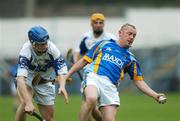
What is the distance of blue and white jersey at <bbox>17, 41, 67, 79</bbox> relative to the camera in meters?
16.0

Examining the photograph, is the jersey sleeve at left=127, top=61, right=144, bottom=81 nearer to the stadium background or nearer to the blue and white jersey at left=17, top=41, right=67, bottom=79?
the blue and white jersey at left=17, top=41, right=67, bottom=79

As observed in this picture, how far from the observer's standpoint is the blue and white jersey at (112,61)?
1617 centimetres

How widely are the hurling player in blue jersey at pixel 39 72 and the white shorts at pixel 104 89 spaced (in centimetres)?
60

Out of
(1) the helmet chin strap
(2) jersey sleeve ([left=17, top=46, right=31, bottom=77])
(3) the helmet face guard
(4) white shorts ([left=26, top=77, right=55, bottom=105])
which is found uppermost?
(3) the helmet face guard

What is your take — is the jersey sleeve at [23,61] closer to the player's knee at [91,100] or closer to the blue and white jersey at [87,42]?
the player's knee at [91,100]

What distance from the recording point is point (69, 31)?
1767 inches

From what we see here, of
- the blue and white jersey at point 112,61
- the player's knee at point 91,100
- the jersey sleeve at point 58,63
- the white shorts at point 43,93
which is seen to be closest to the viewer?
the player's knee at point 91,100

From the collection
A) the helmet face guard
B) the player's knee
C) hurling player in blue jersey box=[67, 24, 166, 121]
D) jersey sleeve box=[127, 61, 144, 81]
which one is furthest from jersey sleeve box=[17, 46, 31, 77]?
jersey sleeve box=[127, 61, 144, 81]

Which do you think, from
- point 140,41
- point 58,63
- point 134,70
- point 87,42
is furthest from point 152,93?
point 140,41

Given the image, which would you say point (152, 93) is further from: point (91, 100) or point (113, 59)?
point (91, 100)

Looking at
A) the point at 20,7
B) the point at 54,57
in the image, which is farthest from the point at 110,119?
the point at 20,7

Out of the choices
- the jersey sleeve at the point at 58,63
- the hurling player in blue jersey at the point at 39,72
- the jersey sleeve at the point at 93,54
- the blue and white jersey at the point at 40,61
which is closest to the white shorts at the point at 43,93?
the hurling player in blue jersey at the point at 39,72

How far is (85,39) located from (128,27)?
156 inches

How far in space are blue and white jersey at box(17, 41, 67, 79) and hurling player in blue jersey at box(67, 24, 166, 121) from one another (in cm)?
30
